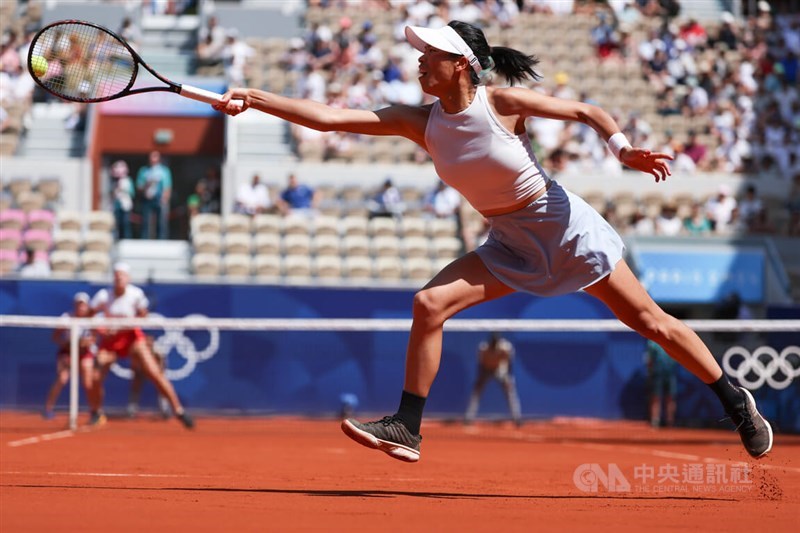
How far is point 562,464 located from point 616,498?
11.0 feet

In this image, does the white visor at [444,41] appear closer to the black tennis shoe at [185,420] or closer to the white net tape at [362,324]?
the black tennis shoe at [185,420]

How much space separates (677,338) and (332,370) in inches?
398

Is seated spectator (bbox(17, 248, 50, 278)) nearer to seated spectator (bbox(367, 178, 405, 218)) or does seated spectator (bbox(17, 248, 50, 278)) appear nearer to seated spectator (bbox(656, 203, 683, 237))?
seated spectator (bbox(367, 178, 405, 218))

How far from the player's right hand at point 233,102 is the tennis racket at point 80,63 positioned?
32.7 inches

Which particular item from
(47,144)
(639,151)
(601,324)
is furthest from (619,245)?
(47,144)

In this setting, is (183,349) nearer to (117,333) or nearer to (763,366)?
(117,333)

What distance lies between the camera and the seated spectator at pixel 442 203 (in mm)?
20766

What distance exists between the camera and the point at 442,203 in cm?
2081

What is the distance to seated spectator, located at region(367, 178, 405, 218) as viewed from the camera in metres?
20.7

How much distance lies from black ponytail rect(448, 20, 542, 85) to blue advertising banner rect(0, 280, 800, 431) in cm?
978

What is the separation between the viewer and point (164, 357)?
16.6 metres

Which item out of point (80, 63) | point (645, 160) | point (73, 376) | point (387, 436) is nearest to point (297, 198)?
point (73, 376)

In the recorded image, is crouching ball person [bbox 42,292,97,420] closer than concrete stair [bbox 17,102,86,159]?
Yes

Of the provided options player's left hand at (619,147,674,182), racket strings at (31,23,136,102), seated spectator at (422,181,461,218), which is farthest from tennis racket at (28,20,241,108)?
seated spectator at (422,181,461,218)
